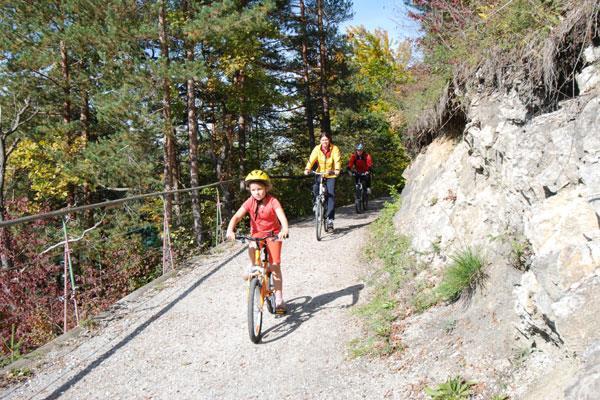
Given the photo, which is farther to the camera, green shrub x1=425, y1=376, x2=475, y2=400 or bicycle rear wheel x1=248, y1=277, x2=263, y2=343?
bicycle rear wheel x1=248, y1=277, x2=263, y2=343

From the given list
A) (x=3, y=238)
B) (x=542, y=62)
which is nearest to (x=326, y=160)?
(x=542, y=62)

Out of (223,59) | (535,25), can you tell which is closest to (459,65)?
(535,25)

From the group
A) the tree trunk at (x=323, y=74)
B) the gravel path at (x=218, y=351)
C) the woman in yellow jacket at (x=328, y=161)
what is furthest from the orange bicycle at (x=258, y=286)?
the tree trunk at (x=323, y=74)

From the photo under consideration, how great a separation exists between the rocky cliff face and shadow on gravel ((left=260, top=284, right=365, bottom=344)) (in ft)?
4.48

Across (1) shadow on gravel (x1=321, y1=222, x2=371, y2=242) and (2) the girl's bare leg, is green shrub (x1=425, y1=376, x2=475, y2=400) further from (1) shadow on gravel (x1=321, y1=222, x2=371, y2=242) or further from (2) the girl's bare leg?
(1) shadow on gravel (x1=321, y1=222, x2=371, y2=242)

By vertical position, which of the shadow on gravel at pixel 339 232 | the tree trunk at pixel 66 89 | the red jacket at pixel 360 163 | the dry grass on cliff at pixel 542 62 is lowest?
the shadow on gravel at pixel 339 232

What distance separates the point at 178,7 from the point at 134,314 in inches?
365

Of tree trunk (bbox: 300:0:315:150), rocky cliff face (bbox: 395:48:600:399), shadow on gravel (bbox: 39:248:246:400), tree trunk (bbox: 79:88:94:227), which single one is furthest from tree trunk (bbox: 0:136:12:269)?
rocky cliff face (bbox: 395:48:600:399)

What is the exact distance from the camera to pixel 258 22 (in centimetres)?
1072

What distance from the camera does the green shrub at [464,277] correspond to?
13.7 feet

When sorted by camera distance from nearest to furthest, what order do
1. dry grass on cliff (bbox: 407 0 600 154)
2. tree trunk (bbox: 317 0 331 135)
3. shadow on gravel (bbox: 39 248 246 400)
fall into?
dry grass on cliff (bbox: 407 0 600 154) → shadow on gravel (bbox: 39 248 246 400) → tree trunk (bbox: 317 0 331 135)

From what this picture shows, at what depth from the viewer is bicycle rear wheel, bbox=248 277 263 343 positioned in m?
4.74

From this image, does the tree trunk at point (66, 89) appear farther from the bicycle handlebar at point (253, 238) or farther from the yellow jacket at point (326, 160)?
the bicycle handlebar at point (253, 238)

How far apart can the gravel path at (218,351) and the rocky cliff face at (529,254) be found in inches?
32.6
